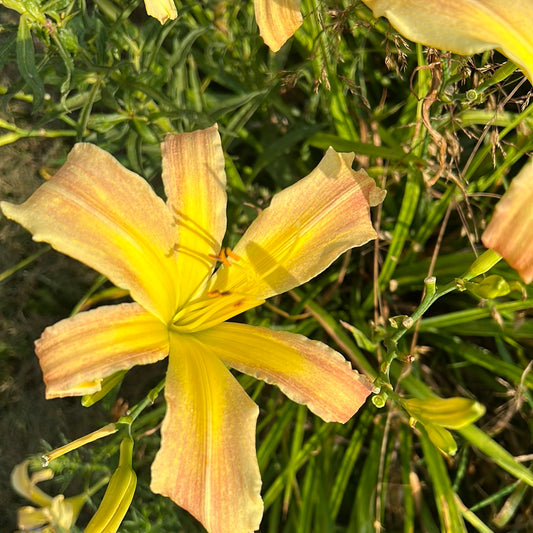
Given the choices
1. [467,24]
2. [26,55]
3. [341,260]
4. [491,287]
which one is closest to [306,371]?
[491,287]

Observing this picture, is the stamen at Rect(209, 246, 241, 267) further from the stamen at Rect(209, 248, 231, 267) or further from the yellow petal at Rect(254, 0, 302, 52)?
the yellow petal at Rect(254, 0, 302, 52)

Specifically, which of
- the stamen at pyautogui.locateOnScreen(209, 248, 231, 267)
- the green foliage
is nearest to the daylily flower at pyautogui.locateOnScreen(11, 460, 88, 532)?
the green foliage

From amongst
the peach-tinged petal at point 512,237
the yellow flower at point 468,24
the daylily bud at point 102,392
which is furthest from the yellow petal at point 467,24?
the daylily bud at point 102,392

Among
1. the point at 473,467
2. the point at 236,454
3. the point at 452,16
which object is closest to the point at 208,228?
the point at 236,454

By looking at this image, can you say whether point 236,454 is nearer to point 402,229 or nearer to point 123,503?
point 123,503

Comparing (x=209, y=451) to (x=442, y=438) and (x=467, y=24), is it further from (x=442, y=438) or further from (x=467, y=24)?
(x=467, y=24)

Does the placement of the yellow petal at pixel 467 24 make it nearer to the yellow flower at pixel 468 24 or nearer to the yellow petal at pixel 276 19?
the yellow flower at pixel 468 24
